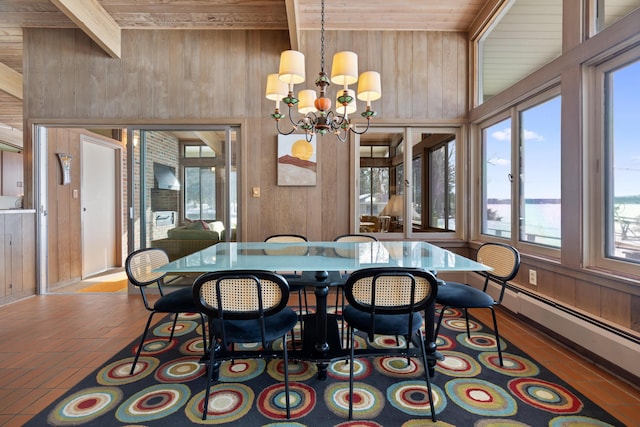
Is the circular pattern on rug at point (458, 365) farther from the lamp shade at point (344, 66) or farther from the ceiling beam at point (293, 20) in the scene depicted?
the ceiling beam at point (293, 20)

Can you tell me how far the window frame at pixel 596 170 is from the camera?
6.53 ft

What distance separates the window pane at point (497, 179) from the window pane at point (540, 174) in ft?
0.72

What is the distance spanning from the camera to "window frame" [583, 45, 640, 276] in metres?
1.99

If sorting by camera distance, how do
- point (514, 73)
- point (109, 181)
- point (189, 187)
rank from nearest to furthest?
point (514, 73) → point (189, 187) → point (109, 181)

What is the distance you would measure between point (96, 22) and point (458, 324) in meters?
4.76

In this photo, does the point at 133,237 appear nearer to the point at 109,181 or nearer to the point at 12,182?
the point at 109,181

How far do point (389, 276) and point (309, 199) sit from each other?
7.59ft

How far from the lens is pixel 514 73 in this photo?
296cm

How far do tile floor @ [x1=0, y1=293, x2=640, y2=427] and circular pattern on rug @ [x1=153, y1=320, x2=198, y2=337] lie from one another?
6.3 inches

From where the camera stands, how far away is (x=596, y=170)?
2020 millimetres

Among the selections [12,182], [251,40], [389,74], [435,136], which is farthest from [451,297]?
[12,182]

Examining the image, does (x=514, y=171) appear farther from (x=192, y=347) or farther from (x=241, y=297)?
(x=192, y=347)

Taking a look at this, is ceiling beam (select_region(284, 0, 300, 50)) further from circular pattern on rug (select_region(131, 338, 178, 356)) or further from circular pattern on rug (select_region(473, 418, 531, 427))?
circular pattern on rug (select_region(473, 418, 531, 427))

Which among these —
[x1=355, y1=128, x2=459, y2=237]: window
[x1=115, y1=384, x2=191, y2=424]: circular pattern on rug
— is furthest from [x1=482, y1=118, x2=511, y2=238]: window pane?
[x1=115, y1=384, x2=191, y2=424]: circular pattern on rug
